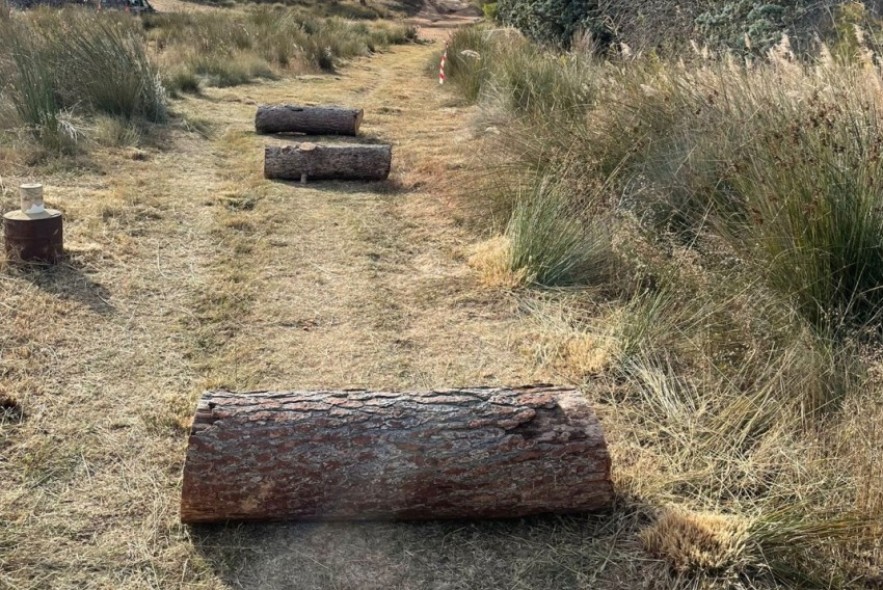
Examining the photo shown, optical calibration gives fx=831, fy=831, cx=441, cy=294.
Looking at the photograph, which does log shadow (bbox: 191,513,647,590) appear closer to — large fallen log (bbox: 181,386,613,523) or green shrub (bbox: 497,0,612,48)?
large fallen log (bbox: 181,386,613,523)

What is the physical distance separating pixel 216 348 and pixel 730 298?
8.73 ft

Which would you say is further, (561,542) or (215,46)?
(215,46)

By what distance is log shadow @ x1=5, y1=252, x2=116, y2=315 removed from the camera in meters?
4.86

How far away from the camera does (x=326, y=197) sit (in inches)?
293

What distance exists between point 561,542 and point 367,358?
66.4 inches

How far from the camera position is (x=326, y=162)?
25.9 feet

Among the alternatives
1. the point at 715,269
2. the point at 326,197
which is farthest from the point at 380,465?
the point at 326,197

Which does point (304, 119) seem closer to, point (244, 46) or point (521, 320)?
point (521, 320)

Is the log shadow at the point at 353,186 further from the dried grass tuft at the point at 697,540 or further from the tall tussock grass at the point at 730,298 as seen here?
the dried grass tuft at the point at 697,540

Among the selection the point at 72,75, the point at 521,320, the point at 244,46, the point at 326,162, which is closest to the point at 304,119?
the point at 326,162

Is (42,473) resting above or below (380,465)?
below

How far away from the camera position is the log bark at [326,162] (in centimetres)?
782

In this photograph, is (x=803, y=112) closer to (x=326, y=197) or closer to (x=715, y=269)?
(x=715, y=269)

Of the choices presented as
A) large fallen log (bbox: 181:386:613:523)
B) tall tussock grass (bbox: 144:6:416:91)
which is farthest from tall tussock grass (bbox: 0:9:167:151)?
large fallen log (bbox: 181:386:613:523)
